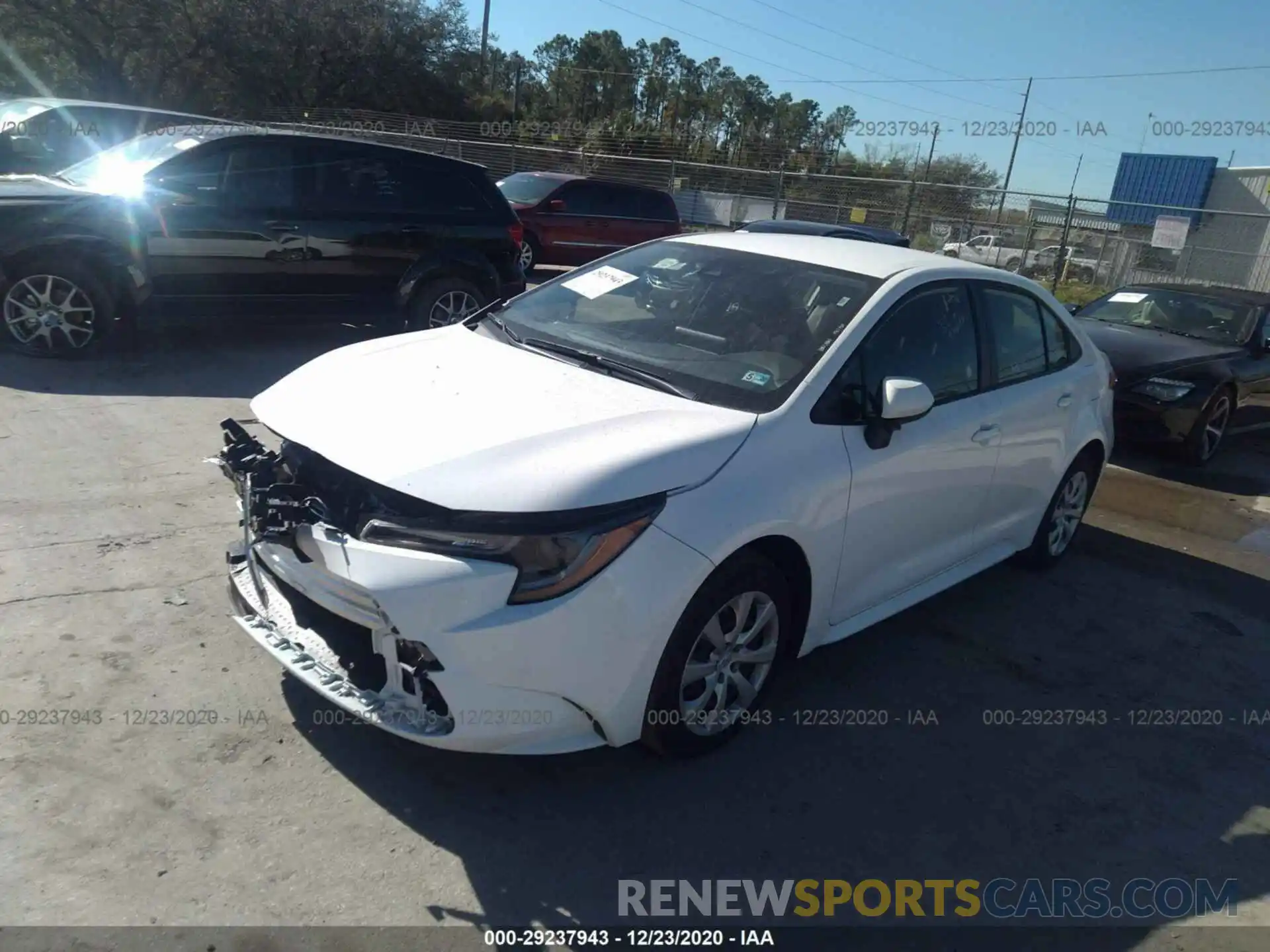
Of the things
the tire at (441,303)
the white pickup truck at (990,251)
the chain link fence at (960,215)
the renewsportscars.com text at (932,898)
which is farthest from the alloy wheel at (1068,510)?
the white pickup truck at (990,251)

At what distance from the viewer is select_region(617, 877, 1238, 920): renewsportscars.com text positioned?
8.92 ft

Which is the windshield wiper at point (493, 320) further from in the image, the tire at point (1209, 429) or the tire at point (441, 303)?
the tire at point (1209, 429)

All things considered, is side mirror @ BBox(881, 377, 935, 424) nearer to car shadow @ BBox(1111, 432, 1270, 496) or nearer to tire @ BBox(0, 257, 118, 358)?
car shadow @ BBox(1111, 432, 1270, 496)

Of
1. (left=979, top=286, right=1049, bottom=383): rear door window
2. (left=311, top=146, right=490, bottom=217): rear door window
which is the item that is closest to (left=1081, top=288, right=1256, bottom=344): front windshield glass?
(left=979, top=286, right=1049, bottom=383): rear door window

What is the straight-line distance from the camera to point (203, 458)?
17.9 feet

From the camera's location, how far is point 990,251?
21.3 m

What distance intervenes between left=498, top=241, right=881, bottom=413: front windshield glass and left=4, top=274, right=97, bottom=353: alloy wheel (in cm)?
430

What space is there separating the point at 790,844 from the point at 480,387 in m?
1.84

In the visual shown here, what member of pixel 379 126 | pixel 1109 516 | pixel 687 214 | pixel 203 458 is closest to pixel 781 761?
pixel 203 458

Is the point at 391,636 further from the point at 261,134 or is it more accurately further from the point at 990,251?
the point at 990,251

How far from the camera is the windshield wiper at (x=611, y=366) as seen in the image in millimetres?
3455

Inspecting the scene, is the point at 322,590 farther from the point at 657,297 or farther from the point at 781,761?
the point at 657,297

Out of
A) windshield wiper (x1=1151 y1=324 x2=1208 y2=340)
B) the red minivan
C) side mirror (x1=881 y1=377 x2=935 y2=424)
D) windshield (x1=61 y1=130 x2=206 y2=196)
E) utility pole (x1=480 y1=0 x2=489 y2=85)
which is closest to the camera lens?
side mirror (x1=881 y1=377 x2=935 y2=424)

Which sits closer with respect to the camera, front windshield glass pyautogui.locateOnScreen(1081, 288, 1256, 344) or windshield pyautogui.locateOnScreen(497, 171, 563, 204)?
front windshield glass pyautogui.locateOnScreen(1081, 288, 1256, 344)
